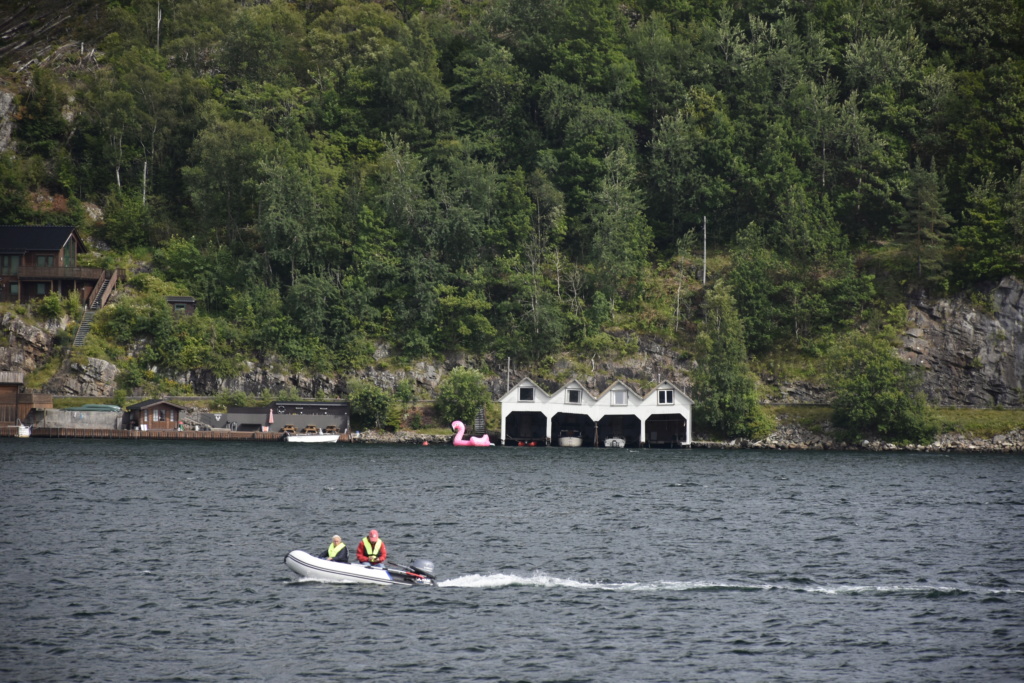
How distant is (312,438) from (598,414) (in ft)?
81.3

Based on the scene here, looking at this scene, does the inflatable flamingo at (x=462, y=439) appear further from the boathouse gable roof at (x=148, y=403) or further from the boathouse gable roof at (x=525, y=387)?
the boathouse gable roof at (x=148, y=403)

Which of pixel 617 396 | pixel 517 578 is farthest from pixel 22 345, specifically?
pixel 517 578

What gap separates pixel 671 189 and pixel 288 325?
4218 centimetres

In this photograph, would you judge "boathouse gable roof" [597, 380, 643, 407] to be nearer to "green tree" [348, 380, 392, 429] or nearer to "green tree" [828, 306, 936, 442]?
"green tree" [828, 306, 936, 442]

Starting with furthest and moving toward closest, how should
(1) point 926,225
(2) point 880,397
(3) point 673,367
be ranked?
(1) point 926,225, (3) point 673,367, (2) point 880,397

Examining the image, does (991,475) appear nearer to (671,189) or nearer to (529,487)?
(529,487)

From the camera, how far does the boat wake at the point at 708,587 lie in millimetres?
Result: 39188

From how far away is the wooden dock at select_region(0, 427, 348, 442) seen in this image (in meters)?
93.4

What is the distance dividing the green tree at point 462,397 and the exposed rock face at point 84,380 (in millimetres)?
29265

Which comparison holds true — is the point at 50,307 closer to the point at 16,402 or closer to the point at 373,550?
the point at 16,402

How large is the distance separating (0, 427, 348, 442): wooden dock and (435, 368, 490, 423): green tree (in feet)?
30.3

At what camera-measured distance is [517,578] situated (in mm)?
40281

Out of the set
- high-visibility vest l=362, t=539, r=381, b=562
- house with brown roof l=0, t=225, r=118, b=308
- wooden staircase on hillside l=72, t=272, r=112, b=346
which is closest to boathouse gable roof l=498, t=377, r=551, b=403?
wooden staircase on hillside l=72, t=272, r=112, b=346

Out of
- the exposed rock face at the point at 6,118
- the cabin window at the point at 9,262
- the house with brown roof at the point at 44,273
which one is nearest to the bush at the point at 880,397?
the house with brown roof at the point at 44,273
